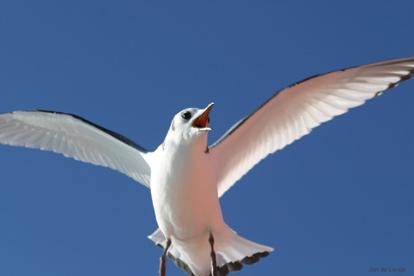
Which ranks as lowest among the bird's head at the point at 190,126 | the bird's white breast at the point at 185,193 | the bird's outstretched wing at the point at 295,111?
the bird's white breast at the point at 185,193

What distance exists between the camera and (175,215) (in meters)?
4.30

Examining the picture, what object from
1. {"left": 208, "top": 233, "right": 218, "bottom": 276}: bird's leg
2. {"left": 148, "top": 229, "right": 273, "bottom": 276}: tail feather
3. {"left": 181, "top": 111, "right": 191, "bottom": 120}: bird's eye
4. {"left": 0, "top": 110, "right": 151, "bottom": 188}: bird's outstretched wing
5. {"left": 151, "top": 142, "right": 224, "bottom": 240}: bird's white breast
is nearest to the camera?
{"left": 151, "top": 142, "right": 224, "bottom": 240}: bird's white breast

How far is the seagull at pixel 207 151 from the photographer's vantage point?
167 inches

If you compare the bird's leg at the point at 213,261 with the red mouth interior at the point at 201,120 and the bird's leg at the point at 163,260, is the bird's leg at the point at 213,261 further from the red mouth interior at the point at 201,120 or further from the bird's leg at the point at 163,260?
the red mouth interior at the point at 201,120

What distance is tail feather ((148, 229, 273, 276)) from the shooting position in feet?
15.6

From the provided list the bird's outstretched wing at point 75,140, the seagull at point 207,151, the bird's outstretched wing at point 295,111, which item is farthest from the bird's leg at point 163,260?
the bird's outstretched wing at point 75,140

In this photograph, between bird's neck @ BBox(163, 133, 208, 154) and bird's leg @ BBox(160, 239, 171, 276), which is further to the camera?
bird's leg @ BBox(160, 239, 171, 276)

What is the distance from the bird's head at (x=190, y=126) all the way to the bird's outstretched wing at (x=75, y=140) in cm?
86

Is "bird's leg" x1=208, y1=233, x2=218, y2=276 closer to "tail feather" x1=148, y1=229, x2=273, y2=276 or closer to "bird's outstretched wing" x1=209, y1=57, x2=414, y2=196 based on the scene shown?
"tail feather" x1=148, y1=229, x2=273, y2=276

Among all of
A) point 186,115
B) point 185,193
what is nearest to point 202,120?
point 186,115

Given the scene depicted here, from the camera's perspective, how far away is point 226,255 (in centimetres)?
482

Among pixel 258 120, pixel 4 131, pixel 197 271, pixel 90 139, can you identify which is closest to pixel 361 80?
pixel 258 120

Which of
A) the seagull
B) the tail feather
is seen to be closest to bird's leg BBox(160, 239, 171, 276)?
the seagull

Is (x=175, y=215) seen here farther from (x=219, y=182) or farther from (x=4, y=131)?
(x=4, y=131)
